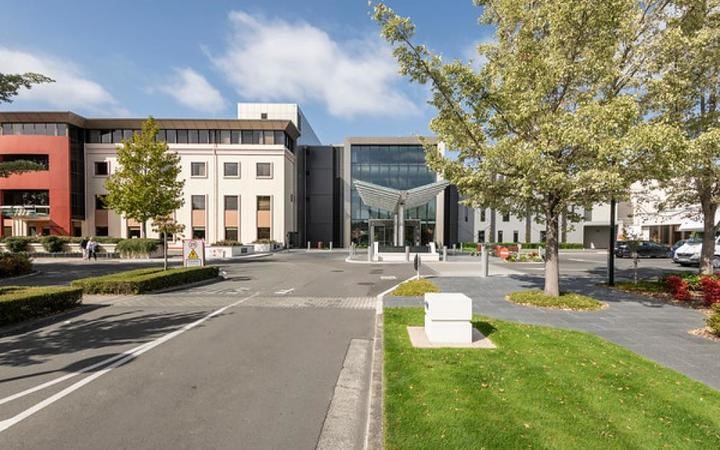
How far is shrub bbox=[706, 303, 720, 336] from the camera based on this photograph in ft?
25.2

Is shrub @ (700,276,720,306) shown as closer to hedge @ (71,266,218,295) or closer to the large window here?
hedge @ (71,266,218,295)

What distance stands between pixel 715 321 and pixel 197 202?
45877mm

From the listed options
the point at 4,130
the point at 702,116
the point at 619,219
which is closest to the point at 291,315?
the point at 702,116

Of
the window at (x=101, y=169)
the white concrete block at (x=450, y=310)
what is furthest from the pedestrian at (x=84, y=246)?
the white concrete block at (x=450, y=310)

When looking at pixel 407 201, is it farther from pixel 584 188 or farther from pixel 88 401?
pixel 88 401

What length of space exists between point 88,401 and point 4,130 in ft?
177

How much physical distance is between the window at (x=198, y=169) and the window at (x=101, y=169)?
10166 mm

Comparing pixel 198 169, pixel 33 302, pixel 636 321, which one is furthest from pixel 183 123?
pixel 636 321

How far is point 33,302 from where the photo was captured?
31.5 ft

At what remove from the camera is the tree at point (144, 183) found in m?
27.2

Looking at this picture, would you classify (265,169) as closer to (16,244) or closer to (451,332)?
(16,244)

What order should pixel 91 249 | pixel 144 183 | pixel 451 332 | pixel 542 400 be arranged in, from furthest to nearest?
pixel 91 249, pixel 144 183, pixel 451 332, pixel 542 400

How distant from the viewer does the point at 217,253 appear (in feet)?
115

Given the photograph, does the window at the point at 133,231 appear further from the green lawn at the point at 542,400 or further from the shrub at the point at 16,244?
the green lawn at the point at 542,400
